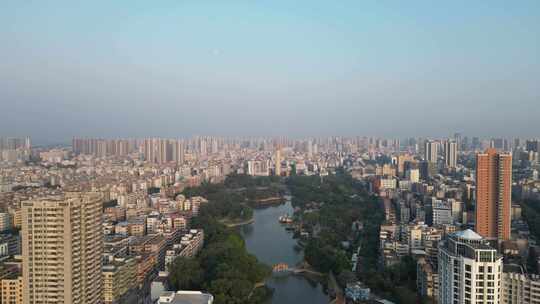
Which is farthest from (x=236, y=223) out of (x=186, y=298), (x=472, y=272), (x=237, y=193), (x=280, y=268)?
(x=472, y=272)

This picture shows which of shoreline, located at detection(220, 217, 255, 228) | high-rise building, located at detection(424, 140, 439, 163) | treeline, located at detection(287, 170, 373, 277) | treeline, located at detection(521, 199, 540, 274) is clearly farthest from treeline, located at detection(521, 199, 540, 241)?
high-rise building, located at detection(424, 140, 439, 163)

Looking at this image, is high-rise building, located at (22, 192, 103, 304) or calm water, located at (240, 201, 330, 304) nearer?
high-rise building, located at (22, 192, 103, 304)

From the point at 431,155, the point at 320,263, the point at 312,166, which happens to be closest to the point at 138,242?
the point at 320,263

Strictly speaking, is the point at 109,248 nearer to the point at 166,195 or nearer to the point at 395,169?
the point at 166,195

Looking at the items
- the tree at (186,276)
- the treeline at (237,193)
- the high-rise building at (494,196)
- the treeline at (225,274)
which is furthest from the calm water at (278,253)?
the high-rise building at (494,196)

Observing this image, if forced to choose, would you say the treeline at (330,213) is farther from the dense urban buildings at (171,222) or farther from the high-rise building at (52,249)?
the high-rise building at (52,249)

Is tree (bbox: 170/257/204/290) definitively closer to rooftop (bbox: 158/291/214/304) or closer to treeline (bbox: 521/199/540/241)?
rooftop (bbox: 158/291/214/304)
